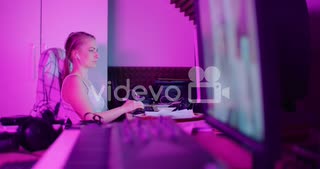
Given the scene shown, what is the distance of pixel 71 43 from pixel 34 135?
213cm

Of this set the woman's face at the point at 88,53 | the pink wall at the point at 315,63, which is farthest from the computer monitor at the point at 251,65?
the woman's face at the point at 88,53

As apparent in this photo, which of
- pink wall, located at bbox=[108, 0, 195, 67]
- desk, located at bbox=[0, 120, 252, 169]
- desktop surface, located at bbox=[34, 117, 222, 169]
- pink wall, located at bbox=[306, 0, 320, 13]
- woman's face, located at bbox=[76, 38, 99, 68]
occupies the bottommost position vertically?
desk, located at bbox=[0, 120, 252, 169]

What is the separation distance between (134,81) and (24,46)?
120 centimetres

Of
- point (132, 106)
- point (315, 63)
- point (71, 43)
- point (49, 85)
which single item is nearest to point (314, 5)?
point (315, 63)

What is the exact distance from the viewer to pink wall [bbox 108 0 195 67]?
3779 millimetres

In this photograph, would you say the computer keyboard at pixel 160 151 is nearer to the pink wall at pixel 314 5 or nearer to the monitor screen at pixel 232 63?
the monitor screen at pixel 232 63

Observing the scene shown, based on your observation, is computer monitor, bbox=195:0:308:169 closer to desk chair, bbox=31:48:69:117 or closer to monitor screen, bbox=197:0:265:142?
monitor screen, bbox=197:0:265:142

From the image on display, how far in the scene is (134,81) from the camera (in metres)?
3.74

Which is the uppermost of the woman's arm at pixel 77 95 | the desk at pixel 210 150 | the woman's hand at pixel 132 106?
the woman's arm at pixel 77 95

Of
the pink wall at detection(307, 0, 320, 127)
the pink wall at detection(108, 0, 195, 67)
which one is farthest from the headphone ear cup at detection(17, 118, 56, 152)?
the pink wall at detection(108, 0, 195, 67)

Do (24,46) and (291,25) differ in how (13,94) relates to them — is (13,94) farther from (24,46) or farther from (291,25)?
(291,25)

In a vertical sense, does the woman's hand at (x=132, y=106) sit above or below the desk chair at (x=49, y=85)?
below

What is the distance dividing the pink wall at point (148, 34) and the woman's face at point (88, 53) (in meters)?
0.57

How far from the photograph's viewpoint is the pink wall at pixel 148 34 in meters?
3.78
